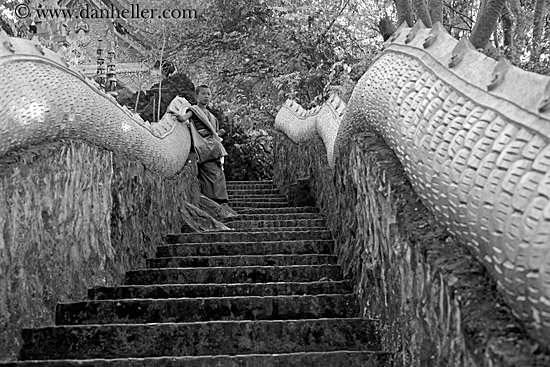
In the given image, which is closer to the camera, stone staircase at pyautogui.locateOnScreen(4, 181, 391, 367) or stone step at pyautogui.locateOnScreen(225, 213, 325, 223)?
stone staircase at pyautogui.locateOnScreen(4, 181, 391, 367)

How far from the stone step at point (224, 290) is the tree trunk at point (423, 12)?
9.31 feet

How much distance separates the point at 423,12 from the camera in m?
6.32

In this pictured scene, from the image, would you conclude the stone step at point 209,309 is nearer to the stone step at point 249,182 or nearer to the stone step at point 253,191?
the stone step at point 253,191

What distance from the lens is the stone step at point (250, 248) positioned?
5.37 metres

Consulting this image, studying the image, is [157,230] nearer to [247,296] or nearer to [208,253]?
[208,253]

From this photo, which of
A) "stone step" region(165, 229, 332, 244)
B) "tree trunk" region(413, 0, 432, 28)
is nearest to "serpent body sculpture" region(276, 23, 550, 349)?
"stone step" region(165, 229, 332, 244)

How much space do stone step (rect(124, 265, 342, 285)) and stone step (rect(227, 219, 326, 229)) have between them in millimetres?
1993

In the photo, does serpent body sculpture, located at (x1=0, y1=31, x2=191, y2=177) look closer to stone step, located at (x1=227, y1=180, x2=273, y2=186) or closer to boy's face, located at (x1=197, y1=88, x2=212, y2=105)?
boy's face, located at (x1=197, y1=88, x2=212, y2=105)

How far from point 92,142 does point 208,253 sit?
154 cm

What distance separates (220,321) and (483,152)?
5.91 ft

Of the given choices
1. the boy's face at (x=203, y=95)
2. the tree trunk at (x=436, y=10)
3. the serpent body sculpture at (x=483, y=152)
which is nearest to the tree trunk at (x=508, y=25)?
the tree trunk at (x=436, y=10)

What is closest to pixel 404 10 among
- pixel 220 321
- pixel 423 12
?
pixel 423 12

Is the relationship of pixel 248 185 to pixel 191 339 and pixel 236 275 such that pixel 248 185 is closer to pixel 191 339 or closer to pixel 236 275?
pixel 236 275

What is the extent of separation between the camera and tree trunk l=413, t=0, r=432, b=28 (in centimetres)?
628
